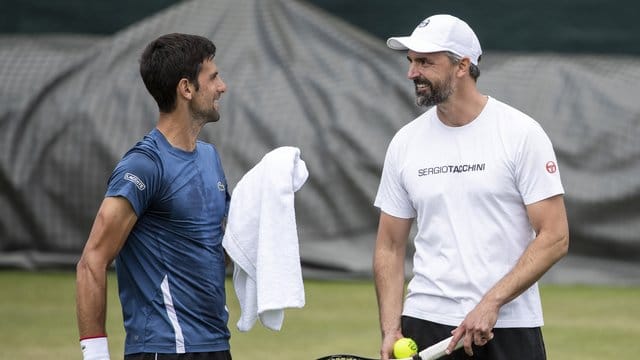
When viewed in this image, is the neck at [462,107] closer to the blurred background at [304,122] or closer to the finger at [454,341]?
the finger at [454,341]

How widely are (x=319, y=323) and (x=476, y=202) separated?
15.8ft

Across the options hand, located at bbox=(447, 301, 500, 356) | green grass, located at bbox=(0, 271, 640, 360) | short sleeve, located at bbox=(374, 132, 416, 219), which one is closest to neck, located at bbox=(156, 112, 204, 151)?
short sleeve, located at bbox=(374, 132, 416, 219)

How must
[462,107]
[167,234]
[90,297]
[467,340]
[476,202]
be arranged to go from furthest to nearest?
1. [462,107]
2. [476,202]
3. [467,340]
4. [167,234]
5. [90,297]

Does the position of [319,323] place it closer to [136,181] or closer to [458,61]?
[458,61]

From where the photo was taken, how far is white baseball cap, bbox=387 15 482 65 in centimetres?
455

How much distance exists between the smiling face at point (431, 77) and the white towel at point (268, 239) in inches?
20.0

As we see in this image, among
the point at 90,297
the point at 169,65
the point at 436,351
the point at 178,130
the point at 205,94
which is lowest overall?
the point at 436,351

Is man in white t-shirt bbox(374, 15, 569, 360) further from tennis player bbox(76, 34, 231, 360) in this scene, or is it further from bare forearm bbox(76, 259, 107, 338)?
bare forearm bbox(76, 259, 107, 338)

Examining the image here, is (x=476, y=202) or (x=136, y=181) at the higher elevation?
(x=136, y=181)

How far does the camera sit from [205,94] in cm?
439

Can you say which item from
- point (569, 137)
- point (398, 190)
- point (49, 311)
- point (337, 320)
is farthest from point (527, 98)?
point (398, 190)

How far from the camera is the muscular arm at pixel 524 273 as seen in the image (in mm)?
4352

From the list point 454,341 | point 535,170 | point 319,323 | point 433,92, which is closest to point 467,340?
point 454,341

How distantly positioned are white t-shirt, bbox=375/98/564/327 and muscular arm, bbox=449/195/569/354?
67mm
